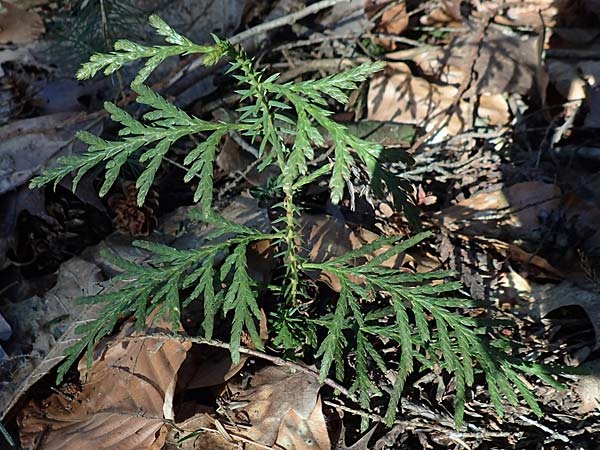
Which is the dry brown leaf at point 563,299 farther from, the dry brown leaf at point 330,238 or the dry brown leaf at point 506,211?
the dry brown leaf at point 330,238

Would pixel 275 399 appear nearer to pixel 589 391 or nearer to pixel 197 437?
pixel 197 437

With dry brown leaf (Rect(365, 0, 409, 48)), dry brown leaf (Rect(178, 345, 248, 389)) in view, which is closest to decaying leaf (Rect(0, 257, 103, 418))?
dry brown leaf (Rect(178, 345, 248, 389))

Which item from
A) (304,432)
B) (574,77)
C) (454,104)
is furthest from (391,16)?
(304,432)

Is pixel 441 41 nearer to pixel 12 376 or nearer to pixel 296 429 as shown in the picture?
pixel 296 429

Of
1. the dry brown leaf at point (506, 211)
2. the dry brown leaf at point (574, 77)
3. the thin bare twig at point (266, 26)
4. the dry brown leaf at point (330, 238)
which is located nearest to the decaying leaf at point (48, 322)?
the dry brown leaf at point (330, 238)

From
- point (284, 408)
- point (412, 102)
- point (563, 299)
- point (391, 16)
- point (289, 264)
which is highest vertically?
point (391, 16)

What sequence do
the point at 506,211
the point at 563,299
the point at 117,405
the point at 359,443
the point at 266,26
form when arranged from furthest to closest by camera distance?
the point at 266,26
the point at 506,211
the point at 563,299
the point at 117,405
the point at 359,443

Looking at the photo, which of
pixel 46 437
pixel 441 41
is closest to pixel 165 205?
pixel 46 437
